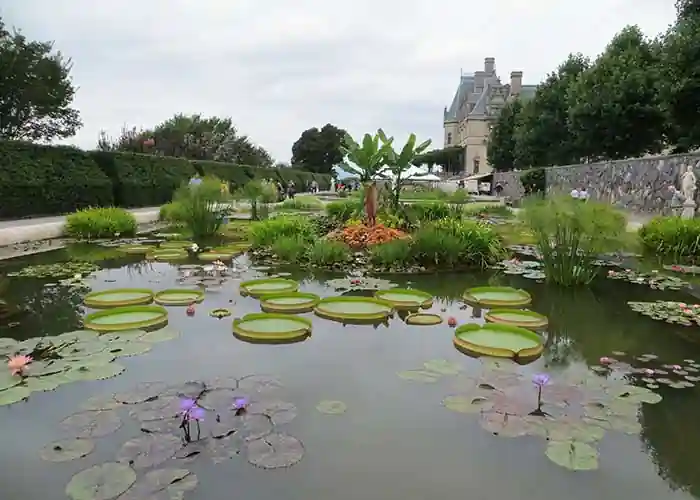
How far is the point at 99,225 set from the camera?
10703mm

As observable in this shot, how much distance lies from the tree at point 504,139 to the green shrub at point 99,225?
31101mm

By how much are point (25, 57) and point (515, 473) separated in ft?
93.1

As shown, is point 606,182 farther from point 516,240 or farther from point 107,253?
point 107,253

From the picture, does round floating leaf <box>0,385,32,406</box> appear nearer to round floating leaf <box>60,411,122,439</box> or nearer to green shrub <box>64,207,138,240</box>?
round floating leaf <box>60,411,122,439</box>

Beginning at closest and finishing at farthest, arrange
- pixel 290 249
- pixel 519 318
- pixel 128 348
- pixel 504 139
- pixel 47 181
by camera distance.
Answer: pixel 128 348 → pixel 519 318 → pixel 290 249 → pixel 47 181 → pixel 504 139

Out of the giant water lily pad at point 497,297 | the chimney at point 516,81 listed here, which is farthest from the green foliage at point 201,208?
the chimney at point 516,81

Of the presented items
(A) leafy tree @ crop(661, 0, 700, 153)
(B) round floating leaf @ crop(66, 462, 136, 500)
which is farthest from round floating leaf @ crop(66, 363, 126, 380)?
(A) leafy tree @ crop(661, 0, 700, 153)

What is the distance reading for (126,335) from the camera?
4004 millimetres

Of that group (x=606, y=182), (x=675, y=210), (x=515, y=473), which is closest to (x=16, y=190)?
(x=515, y=473)

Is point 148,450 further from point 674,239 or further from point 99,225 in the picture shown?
point 99,225

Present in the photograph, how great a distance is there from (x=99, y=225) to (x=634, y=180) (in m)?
15.2

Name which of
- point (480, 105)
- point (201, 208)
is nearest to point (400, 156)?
point (201, 208)

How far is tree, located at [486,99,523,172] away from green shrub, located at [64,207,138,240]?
102 feet

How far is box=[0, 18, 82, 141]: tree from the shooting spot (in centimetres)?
2334
